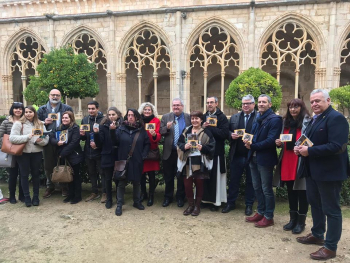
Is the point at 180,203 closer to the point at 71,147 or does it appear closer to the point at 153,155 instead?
the point at 153,155

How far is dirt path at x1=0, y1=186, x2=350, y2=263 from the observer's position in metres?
2.86

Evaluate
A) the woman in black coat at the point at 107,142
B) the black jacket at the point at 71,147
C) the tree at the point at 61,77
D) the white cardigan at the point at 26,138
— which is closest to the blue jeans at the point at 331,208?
the woman in black coat at the point at 107,142

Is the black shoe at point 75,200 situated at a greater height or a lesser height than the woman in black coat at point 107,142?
lesser

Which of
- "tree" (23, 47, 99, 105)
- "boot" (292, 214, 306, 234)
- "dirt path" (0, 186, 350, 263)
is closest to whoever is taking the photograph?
"dirt path" (0, 186, 350, 263)

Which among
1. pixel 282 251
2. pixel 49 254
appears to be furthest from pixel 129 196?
pixel 282 251

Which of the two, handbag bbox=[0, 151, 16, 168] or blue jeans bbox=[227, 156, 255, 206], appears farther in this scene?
handbag bbox=[0, 151, 16, 168]

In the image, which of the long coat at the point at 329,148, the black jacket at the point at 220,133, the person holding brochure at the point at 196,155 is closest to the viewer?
the long coat at the point at 329,148

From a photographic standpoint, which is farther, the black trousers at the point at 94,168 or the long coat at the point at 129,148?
the black trousers at the point at 94,168

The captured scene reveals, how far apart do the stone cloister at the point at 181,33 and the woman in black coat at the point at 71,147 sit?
24.8 feet

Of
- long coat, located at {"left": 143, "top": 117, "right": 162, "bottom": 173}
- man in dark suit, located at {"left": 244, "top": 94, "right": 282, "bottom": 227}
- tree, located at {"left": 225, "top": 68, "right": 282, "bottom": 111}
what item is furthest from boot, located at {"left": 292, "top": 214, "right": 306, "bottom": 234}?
tree, located at {"left": 225, "top": 68, "right": 282, "bottom": 111}

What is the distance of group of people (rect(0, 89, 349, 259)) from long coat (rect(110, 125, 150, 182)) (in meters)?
0.01

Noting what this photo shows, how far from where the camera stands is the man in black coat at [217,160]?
3840 mm

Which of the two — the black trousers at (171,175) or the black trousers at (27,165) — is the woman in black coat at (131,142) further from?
the black trousers at (27,165)

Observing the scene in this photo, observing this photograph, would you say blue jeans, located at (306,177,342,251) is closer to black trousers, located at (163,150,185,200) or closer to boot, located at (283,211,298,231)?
boot, located at (283,211,298,231)
